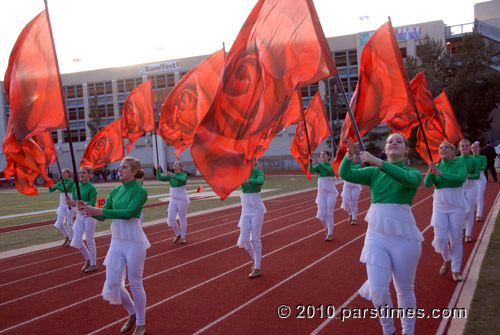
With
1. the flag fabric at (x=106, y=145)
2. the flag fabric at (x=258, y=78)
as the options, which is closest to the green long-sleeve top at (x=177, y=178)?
the flag fabric at (x=106, y=145)

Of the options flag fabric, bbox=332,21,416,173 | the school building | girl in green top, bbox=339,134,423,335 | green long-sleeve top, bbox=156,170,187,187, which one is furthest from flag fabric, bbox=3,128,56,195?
the school building

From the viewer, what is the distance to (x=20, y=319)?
232 inches

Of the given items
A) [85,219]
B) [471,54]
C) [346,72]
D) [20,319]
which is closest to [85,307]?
[20,319]

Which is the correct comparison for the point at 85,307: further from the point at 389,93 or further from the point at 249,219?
the point at 389,93

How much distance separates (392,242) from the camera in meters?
3.96

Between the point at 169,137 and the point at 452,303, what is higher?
the point at 169,137

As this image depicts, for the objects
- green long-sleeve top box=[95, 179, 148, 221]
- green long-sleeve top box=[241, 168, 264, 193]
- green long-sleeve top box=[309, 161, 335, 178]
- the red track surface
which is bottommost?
the red track surface

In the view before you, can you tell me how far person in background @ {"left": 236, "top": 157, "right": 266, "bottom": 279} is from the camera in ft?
23.9

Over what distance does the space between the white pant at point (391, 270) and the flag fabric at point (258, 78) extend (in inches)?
60.0

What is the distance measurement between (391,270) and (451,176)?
9.49 feet

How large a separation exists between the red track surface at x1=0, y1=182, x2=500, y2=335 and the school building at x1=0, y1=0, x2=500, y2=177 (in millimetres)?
37452

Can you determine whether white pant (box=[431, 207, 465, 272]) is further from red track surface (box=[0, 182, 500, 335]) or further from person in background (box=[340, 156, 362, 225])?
person in background (box=[340, 156, 362, 225])

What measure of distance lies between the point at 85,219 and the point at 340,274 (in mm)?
4759

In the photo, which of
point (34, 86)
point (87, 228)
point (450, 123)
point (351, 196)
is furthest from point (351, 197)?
point (34, 86)
